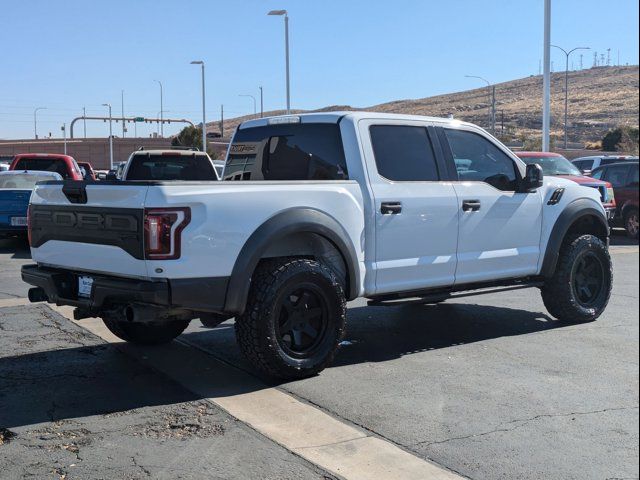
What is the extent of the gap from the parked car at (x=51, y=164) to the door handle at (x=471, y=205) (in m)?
13.7

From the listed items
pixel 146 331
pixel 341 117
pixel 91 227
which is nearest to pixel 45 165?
pixel 146 331

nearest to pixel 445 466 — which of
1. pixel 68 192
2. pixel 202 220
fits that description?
pixel 202 220

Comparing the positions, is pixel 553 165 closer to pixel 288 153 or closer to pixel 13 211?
pixel 288 153

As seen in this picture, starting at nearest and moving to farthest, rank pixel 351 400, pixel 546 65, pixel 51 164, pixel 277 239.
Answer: pixel 351 400
pixel 277 239
pixel 51 164
pixel 546 65

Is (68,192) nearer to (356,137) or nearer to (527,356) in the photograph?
(356,137)

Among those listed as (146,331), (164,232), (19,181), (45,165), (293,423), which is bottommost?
(293,423)

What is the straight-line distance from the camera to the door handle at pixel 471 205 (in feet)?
22.7

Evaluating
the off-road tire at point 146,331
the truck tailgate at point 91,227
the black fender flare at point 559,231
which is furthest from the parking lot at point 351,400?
the truck tailgate at point 91,227

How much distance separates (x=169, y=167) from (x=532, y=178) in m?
7.40

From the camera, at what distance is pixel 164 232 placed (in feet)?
17.2

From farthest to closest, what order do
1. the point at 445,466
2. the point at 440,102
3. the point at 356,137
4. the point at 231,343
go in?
the point at 440,102
the point at 231,343
the point at 356,137
the point at 445,466

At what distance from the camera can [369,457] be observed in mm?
4449

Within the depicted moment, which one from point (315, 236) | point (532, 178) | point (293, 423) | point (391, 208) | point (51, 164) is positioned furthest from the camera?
point (51, 164)

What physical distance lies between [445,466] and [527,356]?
8.71ft
